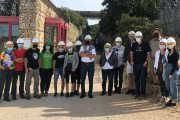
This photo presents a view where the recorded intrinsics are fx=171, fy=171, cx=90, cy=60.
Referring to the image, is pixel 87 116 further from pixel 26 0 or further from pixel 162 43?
pixel 26 0

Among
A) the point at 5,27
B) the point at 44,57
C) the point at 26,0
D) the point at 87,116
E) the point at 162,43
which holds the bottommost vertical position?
the point at 87,116

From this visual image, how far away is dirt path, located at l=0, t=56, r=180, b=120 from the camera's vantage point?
3598 millimetres

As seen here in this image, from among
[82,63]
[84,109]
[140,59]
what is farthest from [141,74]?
[84,109]

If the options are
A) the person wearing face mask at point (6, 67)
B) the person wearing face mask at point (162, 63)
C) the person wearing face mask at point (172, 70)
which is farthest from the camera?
the person wearing face mask at point (6, 67)

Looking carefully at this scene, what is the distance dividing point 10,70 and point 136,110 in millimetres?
3452

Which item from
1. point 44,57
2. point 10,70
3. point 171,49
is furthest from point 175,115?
point 10,70

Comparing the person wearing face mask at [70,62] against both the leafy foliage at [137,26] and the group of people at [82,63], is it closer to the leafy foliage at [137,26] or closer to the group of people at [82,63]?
the group of people at [82,63]

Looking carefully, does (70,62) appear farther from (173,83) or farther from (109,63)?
(173,83)

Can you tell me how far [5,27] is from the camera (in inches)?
371

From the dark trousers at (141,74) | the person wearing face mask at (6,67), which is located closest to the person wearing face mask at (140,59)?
the dark trousers at (141,74)

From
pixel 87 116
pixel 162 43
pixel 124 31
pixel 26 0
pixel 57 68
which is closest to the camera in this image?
pixel 87 116

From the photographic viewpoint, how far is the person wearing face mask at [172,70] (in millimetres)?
4082

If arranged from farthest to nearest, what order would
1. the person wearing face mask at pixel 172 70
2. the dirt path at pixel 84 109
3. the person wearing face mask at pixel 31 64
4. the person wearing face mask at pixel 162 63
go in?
the person wearing face mask at pixel 31 64 < the person wearing face mask at pixel 162 63 < the person wearing face mask at pixel 172 70 < the dirt path at pixel 84 109

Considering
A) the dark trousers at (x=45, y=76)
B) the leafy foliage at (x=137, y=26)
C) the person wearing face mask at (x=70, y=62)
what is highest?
the leafy foliage at (x=137, y=26)
